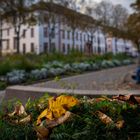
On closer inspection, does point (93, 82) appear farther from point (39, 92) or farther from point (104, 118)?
point (104, 118)

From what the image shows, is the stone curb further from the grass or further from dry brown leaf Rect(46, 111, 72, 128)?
dry brown leaf Rect(46, 111, 72, 128)

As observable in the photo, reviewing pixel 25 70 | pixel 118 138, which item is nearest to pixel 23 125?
pixel 118 138

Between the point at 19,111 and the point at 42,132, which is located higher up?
the point at 19,111

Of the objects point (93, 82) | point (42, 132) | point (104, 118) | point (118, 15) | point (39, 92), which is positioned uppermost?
point (118, 15)

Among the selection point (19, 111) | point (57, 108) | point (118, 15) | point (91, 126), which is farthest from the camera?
point (118, 15)

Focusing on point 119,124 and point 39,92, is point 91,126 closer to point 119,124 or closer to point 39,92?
point 119,124

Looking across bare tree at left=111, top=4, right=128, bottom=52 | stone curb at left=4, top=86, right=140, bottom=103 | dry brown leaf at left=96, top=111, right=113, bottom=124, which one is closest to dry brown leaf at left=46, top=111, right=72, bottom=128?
dry brown leaf at left=96, top=111, right=113, bottom=124

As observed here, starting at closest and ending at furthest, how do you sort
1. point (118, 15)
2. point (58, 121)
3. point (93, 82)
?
1. point (58, 121)
2. point (93, 82)
3. point (118, 15)

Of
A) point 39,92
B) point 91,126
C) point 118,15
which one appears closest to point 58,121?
point 91,126

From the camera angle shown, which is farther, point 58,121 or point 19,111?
point 19,111

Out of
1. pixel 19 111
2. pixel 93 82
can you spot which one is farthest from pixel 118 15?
pixel 19 111

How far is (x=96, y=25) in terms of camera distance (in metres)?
66.1

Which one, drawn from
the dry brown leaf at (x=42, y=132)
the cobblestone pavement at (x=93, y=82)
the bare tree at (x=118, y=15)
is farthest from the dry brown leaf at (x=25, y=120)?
the bare tree at (x=118, y=15)

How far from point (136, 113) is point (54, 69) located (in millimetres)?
15527
